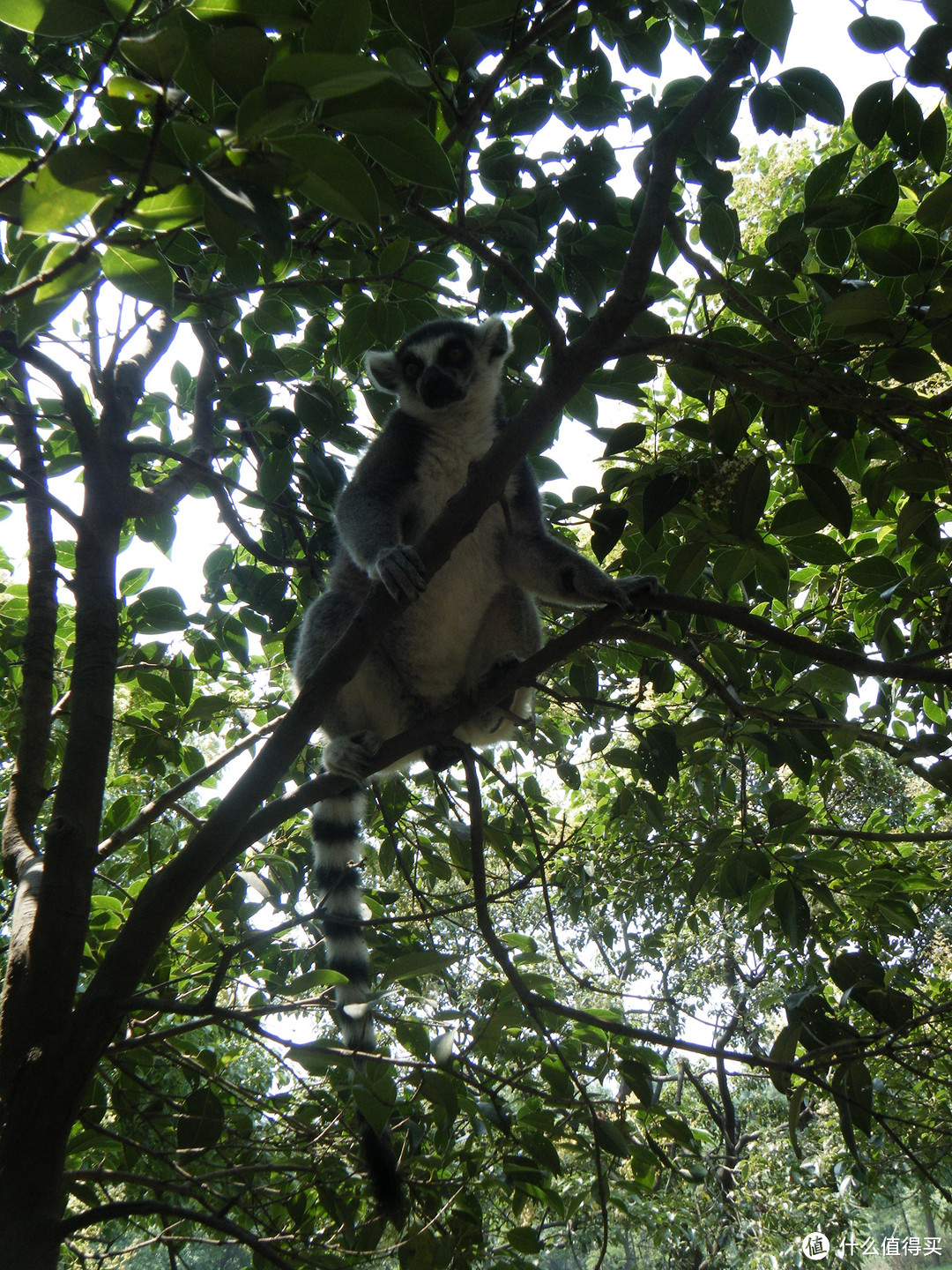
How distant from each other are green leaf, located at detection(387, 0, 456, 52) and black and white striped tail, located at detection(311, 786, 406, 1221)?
1.73 metres

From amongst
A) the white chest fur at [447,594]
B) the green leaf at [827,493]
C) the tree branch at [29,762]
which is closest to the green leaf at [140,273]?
the tree branch at [29,762]

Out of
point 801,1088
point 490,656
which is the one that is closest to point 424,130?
point 801,1088

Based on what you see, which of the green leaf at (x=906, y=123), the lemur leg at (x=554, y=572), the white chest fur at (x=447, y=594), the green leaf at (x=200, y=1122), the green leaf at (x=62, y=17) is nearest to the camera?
the green leaf at (x=62, y=17)

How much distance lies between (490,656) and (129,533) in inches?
66.2

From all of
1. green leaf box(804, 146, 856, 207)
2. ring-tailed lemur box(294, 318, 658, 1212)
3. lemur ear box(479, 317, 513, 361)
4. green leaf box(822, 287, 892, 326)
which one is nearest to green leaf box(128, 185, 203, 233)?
green leaf box(822, 287, 892, 326)

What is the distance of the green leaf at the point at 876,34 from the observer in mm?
1878

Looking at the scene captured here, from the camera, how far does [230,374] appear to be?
2811 millimetres

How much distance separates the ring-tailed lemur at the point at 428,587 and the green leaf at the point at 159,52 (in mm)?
2303

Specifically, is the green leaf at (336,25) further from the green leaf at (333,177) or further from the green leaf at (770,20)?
the green leaf at (770,20)

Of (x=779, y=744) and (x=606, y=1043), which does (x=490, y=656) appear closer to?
(x=779, y=744)

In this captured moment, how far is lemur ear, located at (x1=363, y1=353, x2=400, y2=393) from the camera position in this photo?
402 centimetres

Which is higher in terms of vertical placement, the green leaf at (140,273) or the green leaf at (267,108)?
the green leaf at (140,273)

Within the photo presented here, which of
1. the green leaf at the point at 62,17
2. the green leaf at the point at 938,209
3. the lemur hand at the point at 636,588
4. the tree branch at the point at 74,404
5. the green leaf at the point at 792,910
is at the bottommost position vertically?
the green leaf at the point at 792,910

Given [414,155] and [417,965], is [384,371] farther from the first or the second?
[414,155]
